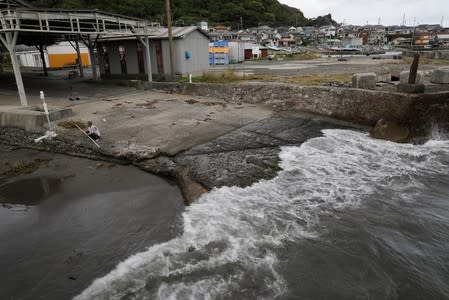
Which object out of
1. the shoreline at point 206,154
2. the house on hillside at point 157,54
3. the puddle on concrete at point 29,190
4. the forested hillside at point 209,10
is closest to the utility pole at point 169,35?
the house on hillside at point 157,54

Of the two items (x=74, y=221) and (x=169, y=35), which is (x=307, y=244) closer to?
(x=74, y=221)

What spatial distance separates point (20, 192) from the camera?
6723mm

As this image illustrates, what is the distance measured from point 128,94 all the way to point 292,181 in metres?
13.1

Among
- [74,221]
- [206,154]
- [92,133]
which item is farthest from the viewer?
[92,133]

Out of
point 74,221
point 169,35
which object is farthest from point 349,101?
point 169,35

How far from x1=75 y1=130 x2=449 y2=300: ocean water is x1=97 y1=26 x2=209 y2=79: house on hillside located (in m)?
14.2

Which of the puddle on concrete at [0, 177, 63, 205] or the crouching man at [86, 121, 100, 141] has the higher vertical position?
the crouching man at [86, 121, 100, 141]

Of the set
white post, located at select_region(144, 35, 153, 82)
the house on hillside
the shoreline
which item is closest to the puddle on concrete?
the shoreline

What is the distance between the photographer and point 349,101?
12172 mm

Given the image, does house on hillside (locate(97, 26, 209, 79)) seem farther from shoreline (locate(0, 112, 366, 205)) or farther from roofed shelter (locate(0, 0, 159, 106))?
shoreline (locate(0, 112, 366, 205))

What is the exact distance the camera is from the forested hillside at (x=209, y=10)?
65.7 m

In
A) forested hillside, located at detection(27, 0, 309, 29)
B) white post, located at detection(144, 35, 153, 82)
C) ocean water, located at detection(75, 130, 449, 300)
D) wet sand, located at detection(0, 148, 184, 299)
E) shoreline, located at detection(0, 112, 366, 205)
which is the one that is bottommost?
ocean water, located at detection(75, 130, 449, 300)

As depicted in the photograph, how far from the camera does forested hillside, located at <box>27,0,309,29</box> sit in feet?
216

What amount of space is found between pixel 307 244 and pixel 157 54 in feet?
58.2
